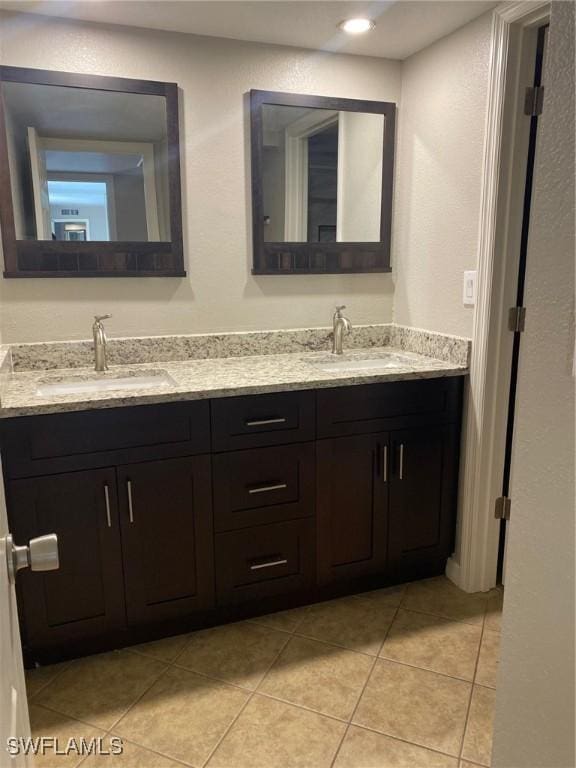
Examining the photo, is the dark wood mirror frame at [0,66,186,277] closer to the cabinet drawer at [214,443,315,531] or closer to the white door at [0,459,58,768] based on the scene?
the cabinet drawer at [214,443,315,531]

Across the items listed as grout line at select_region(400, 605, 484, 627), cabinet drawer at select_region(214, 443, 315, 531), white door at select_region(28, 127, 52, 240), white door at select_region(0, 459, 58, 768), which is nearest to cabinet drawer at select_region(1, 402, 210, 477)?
cabinet drawer at select_region(214, 443, 315, 531)

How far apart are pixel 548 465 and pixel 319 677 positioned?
1.46m

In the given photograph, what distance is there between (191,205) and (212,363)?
25.0 inches

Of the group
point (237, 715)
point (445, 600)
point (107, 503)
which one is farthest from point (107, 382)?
point (445, 600)

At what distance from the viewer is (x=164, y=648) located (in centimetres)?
203

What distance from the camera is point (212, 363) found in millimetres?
2375

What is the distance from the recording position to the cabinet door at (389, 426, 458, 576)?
7.45 feet

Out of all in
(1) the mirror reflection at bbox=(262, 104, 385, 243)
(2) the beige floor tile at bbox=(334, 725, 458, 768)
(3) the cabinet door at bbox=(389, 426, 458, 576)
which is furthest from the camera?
(1) the mirror reflection at bbox=(262, 104, 385, 243)

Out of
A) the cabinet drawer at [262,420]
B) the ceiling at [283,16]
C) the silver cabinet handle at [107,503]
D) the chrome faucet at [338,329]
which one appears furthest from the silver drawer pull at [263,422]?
the ceiling at [283,16]

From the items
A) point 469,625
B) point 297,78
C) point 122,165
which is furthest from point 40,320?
point 469,625

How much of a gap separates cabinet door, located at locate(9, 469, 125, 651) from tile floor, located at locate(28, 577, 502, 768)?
161 mm

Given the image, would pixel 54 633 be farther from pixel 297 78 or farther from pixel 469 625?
pixel 297 78

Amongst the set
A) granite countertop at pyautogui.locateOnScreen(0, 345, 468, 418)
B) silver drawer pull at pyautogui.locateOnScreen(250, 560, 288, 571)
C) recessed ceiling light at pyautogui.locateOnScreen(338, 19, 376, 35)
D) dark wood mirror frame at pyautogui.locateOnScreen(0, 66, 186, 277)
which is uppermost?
recessed ceiling light at pyautogui.locateOnScreen(338, 19, 376, 35)

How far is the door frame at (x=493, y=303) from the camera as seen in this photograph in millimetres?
1962
